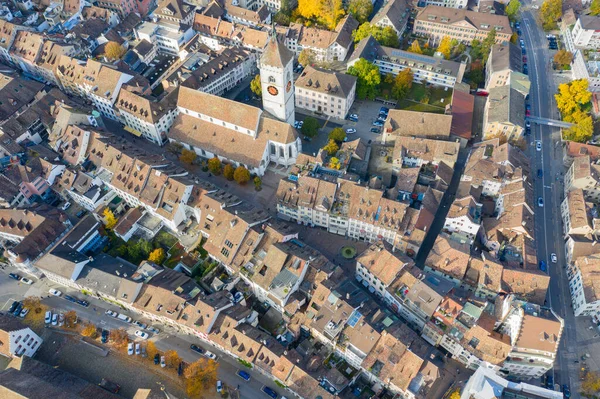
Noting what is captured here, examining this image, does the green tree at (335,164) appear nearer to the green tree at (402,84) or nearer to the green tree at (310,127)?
the green tree at (310,127)

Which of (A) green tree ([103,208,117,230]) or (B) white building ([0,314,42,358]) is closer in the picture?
(B) white building ([0,314,42,358])

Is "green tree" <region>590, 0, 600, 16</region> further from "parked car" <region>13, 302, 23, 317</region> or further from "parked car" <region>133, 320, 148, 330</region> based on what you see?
"parked car" <region>13, 302, 23, 317</region>

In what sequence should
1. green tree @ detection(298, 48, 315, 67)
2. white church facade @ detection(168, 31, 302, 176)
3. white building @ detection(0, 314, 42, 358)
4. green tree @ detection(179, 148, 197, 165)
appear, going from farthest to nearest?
green tree @ detection(298, 48, 315, 67) → green tree @ detection(179, 148, 197, 165) → white church facade @ detection(168, 31, 302, 176) → white building @ detection(0, 314, 42, 358)

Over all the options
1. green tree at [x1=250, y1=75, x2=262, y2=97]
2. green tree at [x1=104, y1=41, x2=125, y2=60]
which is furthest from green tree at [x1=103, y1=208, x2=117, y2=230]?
green tree at [x1=104, y1=41, x2=125, y2=60]

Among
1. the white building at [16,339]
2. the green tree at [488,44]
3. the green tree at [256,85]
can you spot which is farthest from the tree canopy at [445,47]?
the white building at [16,339]

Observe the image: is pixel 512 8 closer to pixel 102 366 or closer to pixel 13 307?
pixel 102 366

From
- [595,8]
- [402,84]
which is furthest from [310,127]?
[595,8]

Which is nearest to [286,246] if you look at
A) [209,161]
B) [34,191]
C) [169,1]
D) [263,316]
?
[263,316]
